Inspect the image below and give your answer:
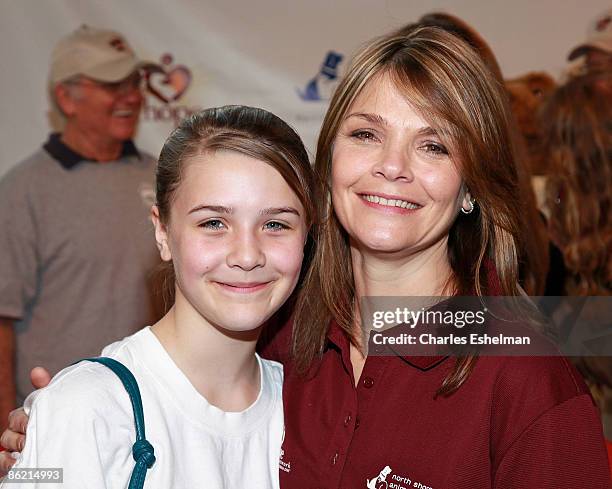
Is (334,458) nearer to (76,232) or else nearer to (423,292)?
(423,292)

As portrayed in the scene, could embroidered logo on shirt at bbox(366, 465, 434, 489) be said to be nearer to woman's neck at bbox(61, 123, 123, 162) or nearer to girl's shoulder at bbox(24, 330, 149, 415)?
girl's shoulder at bbox(24, 330, 149, 415)

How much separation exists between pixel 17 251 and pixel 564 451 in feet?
7.62

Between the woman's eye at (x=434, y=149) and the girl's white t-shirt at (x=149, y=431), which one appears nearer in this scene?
the girl's white t-shirt at (x=149, y=431)

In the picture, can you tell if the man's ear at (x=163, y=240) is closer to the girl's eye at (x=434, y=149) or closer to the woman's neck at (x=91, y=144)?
the girl's eye at (x=434, y=149)

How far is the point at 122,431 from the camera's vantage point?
4.18 feet

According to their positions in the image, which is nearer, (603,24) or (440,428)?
(440,428)

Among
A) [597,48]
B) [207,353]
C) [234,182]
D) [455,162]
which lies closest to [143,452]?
[207,353]

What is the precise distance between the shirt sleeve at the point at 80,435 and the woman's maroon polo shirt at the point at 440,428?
361 mm

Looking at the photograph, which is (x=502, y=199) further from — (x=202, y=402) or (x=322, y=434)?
(x=202, y=402)

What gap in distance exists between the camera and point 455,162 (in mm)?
1453

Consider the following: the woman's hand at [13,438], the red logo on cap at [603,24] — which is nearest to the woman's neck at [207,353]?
the woman's hand at [13,438]

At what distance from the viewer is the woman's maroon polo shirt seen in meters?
1.23

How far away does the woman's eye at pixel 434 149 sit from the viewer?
1453mm

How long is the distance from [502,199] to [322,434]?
0.57 m
